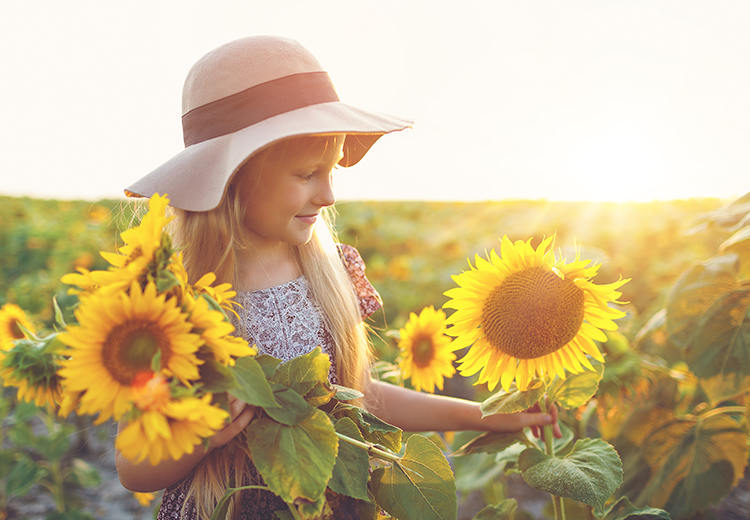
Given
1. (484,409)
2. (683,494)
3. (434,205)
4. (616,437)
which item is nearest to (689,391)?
(616,437)

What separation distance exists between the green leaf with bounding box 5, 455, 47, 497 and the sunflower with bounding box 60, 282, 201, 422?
6.98 feet

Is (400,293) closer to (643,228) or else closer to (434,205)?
(643,228)

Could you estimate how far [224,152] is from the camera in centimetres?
110

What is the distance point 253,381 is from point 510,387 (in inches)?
23.8

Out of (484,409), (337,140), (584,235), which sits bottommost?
(584,235)

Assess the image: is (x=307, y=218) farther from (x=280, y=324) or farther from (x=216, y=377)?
(x=216, y=377)

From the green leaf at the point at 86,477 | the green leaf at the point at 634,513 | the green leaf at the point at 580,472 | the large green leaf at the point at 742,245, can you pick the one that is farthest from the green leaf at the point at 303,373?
the green leaf at the point at 86,477

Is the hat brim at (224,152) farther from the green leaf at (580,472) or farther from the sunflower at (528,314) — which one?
the green leaf at (580,472)

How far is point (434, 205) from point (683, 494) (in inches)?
265

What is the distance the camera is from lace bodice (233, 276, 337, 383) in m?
1.32

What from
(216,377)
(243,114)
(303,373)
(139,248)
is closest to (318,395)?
(303,373)

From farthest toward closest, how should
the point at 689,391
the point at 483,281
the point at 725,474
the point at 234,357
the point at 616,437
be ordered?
the point at 689,391
the point at 616,437
the point at 725,474
the point at 483,281
the point at 234,357

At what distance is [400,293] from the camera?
4.11 metres

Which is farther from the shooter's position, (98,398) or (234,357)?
(234,357)
